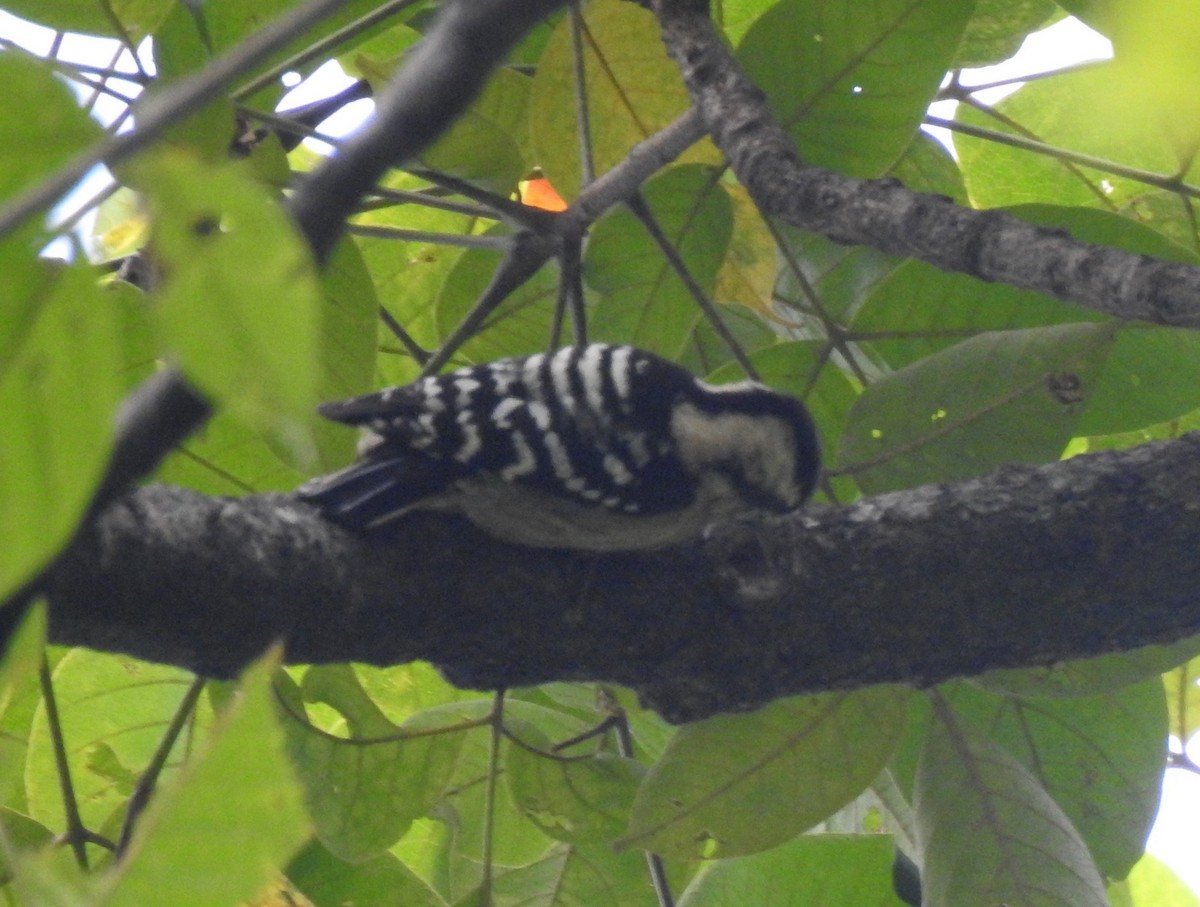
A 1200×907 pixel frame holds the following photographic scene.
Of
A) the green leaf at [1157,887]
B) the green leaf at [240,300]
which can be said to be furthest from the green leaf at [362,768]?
the green leaf at [1157,887]

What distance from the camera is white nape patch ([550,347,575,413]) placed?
206 centimetres

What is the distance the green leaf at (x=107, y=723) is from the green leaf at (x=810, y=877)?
87 centimetres

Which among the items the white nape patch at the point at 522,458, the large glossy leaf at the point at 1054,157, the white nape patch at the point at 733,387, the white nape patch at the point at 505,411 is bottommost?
the white nape patch at the point at 522,458

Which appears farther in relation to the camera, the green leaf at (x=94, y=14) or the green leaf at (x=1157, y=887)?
the green leaf at (x=1157, y=887)

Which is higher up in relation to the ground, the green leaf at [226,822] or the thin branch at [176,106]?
the thin branch at [176,106]

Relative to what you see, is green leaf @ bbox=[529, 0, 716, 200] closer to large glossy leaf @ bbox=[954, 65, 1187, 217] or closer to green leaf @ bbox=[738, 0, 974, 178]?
green leaf @ bbox=[738, 0, 974, 178]

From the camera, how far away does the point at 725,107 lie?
81.0 inches

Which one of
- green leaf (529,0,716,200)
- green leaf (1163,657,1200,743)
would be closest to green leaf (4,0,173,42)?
green leaf (529,0,716,200)

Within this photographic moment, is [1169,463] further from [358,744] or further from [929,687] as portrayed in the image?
[358,744]

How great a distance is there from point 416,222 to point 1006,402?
55.1 inches

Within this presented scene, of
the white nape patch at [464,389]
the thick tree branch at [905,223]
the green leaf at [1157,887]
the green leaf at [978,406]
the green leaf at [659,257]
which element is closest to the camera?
the thick tree branch at [905,223]

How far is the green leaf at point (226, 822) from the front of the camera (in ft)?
1.91

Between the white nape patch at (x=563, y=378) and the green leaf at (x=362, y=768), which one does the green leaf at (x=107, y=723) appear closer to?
the green leaf at (x=362, y=768)

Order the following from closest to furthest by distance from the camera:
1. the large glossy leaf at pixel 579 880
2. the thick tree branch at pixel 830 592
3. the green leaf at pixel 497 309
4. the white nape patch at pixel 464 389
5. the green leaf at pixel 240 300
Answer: the green leaf at pixel 240 300 < the thick tree branch at pixel 830 592 < the white nape patch at pixel 464 389 < the large glossy leaf at pixel 579 880 < the green leaf at pixel 497 309
